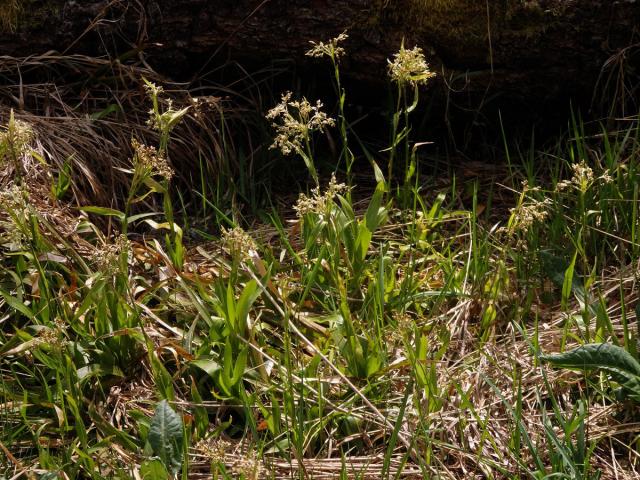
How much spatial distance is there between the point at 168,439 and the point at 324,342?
25.1 inches

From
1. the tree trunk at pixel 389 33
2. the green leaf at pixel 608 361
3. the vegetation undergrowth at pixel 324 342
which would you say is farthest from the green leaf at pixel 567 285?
the tree trunk at pixel 389 33

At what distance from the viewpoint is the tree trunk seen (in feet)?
11.2

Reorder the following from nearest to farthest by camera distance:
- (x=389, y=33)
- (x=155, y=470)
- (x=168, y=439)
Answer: (x=155, y=470) < (x=168, y=439) < (x=389, y=33)

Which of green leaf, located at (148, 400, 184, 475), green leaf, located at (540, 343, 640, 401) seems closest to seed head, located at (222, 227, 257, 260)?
green leaf, located at (148, 400, 184, 475)

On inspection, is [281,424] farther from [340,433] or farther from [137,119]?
[137,119]

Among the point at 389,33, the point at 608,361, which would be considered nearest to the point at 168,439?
the point at 608,361

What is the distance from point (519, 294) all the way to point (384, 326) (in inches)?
18.2

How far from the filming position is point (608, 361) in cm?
222

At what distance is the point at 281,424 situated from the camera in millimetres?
2303

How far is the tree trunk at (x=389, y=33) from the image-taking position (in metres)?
3.40

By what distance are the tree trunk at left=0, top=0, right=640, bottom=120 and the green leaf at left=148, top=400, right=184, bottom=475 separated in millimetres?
1783

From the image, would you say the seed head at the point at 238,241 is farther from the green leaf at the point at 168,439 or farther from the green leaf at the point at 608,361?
the green leaf at the point at 608,361

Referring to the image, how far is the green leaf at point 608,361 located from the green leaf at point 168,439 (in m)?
0.94

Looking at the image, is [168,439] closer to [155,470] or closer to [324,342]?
[155,470]
